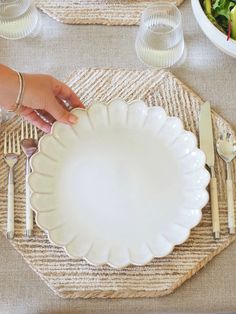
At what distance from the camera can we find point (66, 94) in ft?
2.94

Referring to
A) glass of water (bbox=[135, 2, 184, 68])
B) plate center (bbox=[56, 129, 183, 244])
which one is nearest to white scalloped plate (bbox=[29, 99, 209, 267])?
plate center (bbox=[56, 129, 183, 244])

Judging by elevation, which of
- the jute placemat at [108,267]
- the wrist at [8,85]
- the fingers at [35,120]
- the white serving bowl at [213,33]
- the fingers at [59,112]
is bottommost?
the jute placemat at [108,267]

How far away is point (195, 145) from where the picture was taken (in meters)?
0.87

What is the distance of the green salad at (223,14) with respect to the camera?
940 millimetres

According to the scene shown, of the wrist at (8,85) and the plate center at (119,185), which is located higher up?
the wrist at (8,85)

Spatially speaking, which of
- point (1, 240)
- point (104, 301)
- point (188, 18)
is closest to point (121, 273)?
point (104, 301)

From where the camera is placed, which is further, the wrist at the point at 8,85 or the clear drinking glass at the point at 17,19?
the clear drinking glass at the point at 17,19

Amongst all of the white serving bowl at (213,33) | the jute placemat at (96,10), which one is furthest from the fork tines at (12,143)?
the white serving bowl at (213,33)

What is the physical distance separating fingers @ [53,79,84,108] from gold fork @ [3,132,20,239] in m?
0.09

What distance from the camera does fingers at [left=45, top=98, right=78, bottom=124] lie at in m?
0.88

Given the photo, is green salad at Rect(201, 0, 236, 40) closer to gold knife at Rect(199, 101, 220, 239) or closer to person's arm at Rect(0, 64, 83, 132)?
gold knife at Rect(199, 101, 220, 239)

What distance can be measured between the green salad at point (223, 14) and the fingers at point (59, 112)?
29cm

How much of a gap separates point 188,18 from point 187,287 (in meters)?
0.49

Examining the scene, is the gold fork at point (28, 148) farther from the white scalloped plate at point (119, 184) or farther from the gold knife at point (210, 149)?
the gold knife at point (210, 149)
